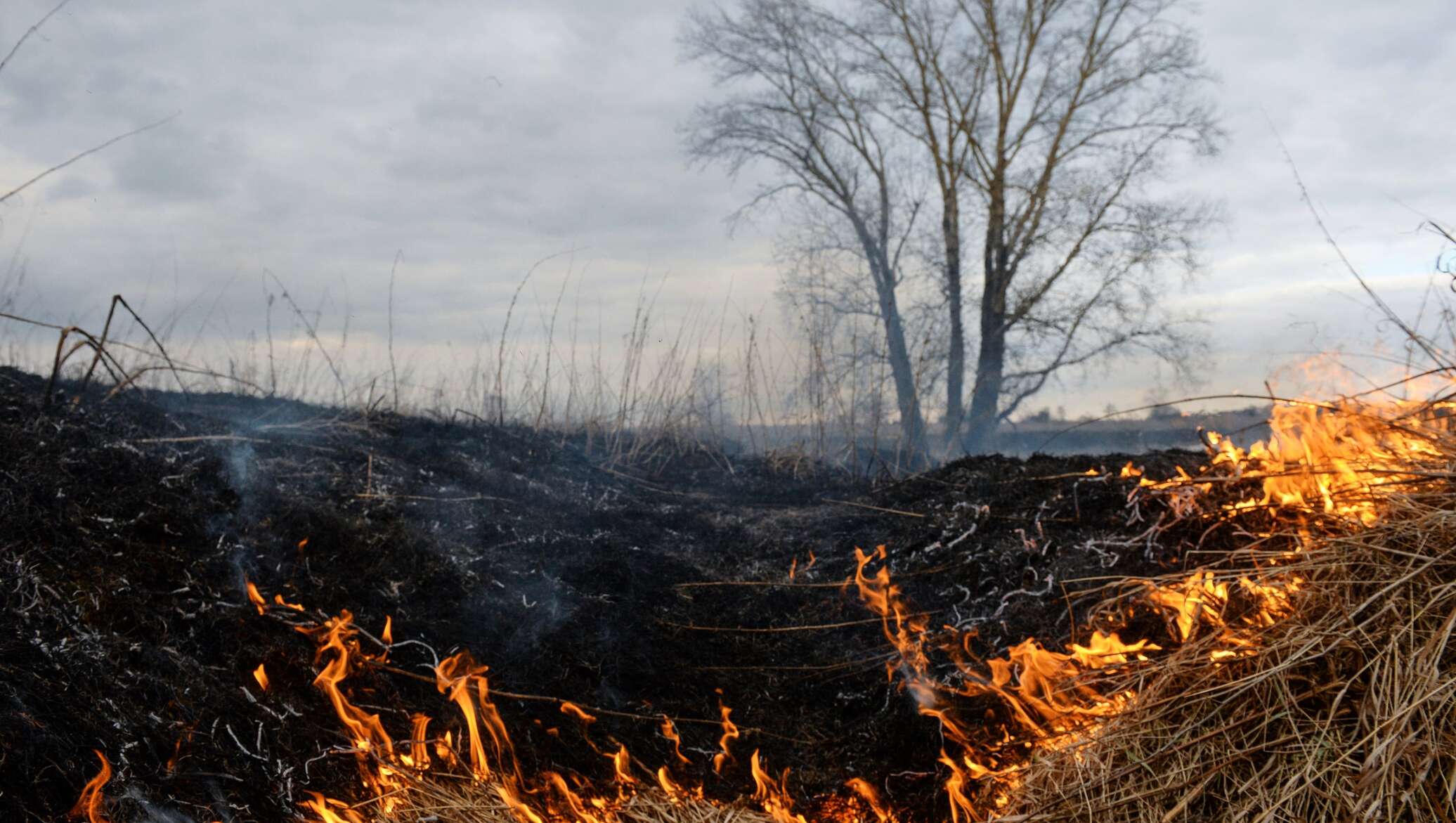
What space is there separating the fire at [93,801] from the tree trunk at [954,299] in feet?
38.9

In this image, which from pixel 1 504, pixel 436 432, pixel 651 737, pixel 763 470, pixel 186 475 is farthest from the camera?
pixel 763 470

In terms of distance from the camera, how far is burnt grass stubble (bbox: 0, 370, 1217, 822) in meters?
2.56

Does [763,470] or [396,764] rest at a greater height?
[763,470]

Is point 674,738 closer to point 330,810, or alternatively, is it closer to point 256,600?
point 330,810

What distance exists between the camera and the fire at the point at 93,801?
7.30ft

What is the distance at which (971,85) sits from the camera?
44.0ft

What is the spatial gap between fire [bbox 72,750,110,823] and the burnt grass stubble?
36 millimetres

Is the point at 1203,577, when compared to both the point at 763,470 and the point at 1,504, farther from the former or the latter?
the point at 763,470

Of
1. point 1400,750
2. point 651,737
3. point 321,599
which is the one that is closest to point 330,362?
point 321,599

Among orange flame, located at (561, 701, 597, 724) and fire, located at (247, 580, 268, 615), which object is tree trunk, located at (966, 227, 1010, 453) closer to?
orange flame, located at (561, 701, 597, 724)

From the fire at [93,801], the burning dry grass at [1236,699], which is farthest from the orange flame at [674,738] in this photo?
the fire at [93,801]

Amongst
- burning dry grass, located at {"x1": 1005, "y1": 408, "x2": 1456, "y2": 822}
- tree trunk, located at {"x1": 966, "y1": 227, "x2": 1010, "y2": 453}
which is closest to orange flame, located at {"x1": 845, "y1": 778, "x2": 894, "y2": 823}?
burning dry grass, located at {"x1": 1005, "y1": 408, "x2": 1456, "y2": 822}

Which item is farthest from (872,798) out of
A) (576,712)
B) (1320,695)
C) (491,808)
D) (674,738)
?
(1320,695)

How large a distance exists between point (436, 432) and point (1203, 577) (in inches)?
205
